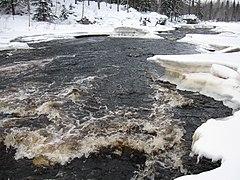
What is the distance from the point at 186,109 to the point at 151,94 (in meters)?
1.75

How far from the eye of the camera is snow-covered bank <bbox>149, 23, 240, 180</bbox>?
4.50 m

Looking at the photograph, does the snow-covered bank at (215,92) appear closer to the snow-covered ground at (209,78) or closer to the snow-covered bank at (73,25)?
the snow-covered ground at (209,78)

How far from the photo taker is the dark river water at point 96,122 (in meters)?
6.08

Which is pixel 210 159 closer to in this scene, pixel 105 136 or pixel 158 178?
pixel 158 178

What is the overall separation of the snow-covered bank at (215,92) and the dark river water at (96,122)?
0.41 m

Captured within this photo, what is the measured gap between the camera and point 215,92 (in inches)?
407

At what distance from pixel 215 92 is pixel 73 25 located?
87.2ft

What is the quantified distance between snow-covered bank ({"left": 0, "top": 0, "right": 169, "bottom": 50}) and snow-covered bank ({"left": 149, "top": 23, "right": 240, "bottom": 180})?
489 inches

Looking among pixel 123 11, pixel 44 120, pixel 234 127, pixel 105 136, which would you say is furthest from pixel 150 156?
pixel 123 11

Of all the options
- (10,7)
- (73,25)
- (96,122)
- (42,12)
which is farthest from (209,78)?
(10,7)

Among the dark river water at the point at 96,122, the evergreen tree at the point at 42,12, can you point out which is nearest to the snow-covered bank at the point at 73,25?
→ the evergreen tree at the point at 42,12

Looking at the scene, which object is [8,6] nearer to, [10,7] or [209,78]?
[10,7]

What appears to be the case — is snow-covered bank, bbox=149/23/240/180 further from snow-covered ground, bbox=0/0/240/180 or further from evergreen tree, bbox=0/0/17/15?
evergreen tree, bbox=0/0/17/15

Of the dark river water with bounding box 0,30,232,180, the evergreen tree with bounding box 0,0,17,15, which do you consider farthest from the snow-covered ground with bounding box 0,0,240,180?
the evergreen tree with bounding box 0,0,17,15
